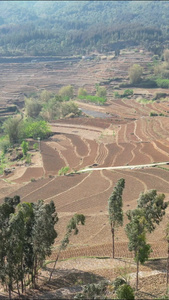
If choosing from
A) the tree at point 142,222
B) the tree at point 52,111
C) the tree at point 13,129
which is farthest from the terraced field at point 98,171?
the tree at point 52,111

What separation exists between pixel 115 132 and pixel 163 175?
3409cm

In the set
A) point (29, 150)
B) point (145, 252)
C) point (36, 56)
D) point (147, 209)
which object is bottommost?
point (29, 150)

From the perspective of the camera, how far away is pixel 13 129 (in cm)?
8312

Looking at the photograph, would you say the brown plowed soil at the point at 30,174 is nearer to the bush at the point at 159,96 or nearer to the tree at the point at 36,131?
the tree at the point at 36,131

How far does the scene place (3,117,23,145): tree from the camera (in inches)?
3236

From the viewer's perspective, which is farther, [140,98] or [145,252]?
[140,98]

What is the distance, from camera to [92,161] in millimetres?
63906

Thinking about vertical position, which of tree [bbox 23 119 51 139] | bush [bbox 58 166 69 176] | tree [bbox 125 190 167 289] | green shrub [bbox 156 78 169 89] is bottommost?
bush [bbox 58 166 69 176]

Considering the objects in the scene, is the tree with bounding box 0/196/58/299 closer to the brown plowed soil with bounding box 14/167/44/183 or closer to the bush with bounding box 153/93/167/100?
the brown plowed soil with bounding box 14/167/44/183

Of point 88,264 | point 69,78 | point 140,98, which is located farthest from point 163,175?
point 69,78

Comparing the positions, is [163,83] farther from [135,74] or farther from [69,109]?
[69,109]

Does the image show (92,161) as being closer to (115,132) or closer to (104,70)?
(115,132)

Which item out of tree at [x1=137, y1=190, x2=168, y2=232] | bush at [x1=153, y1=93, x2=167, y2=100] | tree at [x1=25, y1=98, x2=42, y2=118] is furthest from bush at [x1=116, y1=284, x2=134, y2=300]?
bush at [x1=153, y1=93, x2=167, y2=100]

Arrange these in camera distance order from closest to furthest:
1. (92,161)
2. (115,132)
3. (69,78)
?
(92,161), (115,132), (69,78)
